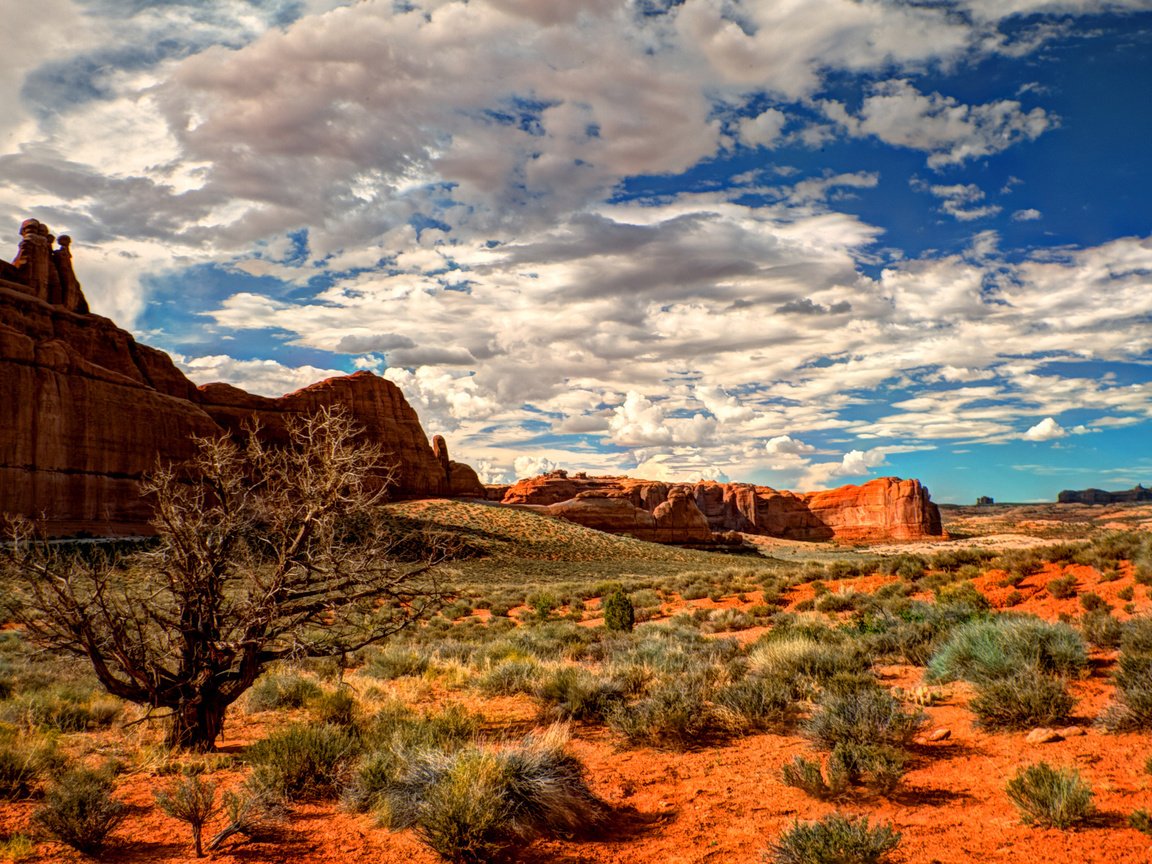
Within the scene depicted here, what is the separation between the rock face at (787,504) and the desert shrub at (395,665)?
7725cm

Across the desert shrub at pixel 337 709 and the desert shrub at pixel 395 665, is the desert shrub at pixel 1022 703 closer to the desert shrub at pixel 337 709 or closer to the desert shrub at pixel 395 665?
the desert shrub at pixel 337 709

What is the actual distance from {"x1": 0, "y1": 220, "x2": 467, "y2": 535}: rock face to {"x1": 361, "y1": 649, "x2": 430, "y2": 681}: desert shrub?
32.3 meters

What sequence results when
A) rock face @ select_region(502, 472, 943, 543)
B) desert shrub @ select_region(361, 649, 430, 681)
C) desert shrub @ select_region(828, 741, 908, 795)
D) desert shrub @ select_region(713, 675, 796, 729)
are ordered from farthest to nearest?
1. rock face @ select_region(502, 472, 943, 543)
2. desert shrub @ select_region(361, 649, 430, 681)
3. desert shrub @ select_region(713, 675, 796, 729)
4. desert shrub @ select_region(828, 741, 908, 795)

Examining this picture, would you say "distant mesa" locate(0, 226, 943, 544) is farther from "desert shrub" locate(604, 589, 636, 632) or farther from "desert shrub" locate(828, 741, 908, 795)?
"desert shrub" locate(828, 741, 908, 795)

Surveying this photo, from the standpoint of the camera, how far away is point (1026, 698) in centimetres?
737

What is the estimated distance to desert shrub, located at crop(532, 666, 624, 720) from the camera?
929 centimetres

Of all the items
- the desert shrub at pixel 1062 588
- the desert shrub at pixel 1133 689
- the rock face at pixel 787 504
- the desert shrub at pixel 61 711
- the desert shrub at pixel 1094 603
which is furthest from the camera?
the rock face at pixel 787 504

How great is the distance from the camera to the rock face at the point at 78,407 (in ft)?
149

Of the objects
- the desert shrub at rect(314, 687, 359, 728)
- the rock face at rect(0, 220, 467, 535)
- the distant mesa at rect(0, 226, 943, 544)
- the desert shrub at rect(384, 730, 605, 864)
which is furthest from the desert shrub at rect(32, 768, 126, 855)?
the rock face at rect(0, 220, 467, 535)

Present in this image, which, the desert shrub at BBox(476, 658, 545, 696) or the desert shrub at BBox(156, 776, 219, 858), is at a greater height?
the desert shrub at BBox(156, 776, 219, 858)

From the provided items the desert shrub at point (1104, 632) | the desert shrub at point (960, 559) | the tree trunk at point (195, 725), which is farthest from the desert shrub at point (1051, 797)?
the desert shrub at point (960, 559)

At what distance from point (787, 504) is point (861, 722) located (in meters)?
124

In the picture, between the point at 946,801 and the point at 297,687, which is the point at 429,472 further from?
the point at 946,801

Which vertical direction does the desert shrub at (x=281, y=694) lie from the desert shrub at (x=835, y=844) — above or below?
below
